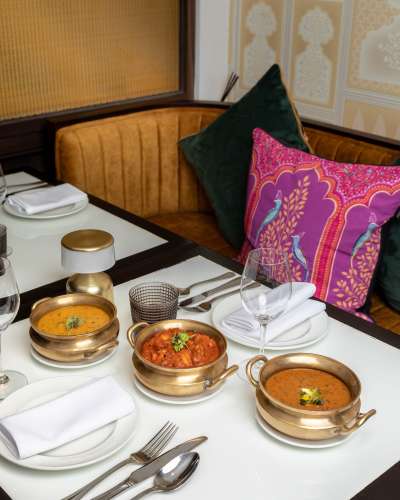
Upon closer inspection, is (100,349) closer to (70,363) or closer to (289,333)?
(70,363)

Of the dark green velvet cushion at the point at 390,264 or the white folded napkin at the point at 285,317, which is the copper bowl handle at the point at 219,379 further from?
the dark green velvet cushion at the point at 390,264

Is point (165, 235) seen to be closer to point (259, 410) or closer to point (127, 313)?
point (127, 313)

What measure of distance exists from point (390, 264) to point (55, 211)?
0.94 metres

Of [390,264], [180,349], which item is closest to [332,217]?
[390,264]

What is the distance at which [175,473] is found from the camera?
927 mm

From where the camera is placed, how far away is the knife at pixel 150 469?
2.93 ft

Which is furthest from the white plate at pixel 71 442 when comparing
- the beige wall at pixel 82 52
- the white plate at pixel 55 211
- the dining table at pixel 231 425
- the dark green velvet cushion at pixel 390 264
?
the beige wall at pixel 82 52

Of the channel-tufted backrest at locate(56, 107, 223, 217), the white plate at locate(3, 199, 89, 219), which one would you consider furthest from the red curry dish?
the channel-tufted backrest at locate(56, 107, 223, 217)

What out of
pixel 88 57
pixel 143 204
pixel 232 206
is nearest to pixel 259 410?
pixel 232 206

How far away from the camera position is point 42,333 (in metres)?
1.15

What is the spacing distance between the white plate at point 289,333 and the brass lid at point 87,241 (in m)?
0.25

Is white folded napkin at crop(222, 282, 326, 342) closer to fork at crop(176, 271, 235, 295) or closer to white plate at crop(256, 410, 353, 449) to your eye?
fork at crop(176, 271, 235, 295)

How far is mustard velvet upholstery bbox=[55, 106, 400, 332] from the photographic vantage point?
Result: 2.33 meters

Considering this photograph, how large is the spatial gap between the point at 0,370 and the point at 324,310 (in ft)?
2.05
